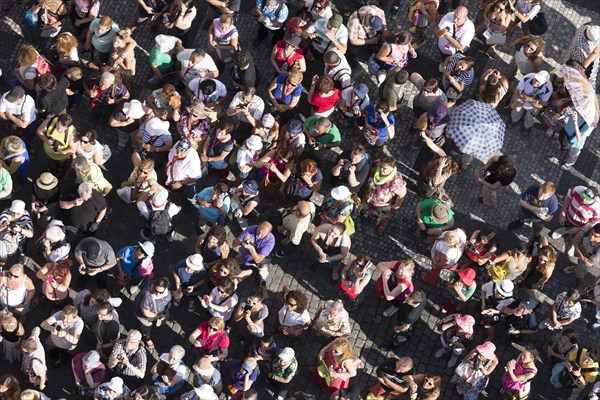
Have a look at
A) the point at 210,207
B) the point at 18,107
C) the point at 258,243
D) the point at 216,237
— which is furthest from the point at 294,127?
the point at 18,107

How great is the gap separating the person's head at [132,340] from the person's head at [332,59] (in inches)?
237

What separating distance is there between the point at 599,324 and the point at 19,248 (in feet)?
33.1

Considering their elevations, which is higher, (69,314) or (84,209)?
(84,209)

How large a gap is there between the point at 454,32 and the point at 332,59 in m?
2.59

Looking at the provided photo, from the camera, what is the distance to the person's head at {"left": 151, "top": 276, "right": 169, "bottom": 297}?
15.0 m

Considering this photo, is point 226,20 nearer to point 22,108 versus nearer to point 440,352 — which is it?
point 22,108

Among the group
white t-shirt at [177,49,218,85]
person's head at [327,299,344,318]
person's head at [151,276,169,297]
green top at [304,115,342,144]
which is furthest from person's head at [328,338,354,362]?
white t-shirt at [177,49,218,85]

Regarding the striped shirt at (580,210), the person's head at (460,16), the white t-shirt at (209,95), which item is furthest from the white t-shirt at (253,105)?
the striped shirt at (580,210)

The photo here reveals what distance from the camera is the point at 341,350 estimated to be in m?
15.1

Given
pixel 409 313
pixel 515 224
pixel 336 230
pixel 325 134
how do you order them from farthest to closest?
pixel 515 224 < pixel 325 134 < pixel 336 230 < pixel 409 313

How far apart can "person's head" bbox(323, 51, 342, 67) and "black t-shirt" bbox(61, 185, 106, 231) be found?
4705 millimetres

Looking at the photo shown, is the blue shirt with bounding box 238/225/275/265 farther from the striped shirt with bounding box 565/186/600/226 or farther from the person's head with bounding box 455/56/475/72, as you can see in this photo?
the striped shirt with bounding box 565/186/600/226

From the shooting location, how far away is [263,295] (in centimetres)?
1529

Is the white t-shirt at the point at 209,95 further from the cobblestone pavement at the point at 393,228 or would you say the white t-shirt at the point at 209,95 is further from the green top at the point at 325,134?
the cobblestone pavement at the point at 393,228
